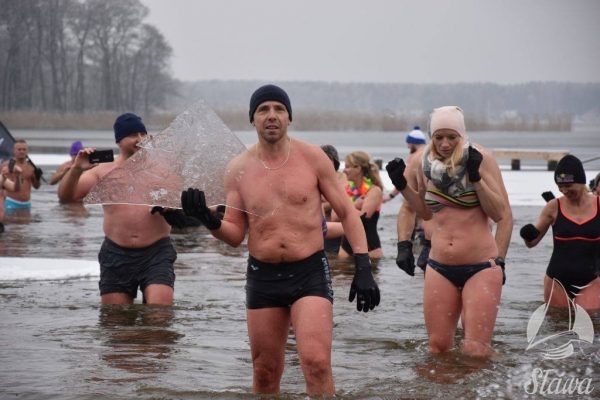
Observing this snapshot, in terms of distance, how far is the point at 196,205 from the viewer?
4.61m

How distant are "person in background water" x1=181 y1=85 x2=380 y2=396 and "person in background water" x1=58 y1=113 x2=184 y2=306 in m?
2.01

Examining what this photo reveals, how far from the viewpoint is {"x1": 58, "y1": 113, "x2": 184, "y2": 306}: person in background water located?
22.4 ft

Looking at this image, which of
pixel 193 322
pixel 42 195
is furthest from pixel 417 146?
pixel 42 195

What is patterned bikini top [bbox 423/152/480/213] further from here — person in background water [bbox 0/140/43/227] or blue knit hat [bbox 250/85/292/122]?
person in background water [bbox 0/140/43/227]

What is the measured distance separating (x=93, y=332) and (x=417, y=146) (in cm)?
614

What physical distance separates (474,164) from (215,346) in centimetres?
252

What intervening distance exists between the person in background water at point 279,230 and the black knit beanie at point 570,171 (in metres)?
2.99

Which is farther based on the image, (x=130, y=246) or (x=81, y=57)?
(x=81, y=57)

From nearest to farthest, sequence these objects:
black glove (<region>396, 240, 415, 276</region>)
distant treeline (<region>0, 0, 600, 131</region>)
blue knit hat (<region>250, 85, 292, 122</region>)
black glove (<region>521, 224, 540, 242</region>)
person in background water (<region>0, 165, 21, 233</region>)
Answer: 1. blue knit hat (<region>250, 85, 292, 122</region>)
2. black glove (<region>396, 240, 415, 276</region>)
3. black glove (<region>521, 224, 540, 242</region>)
4. person in background water (<region>0, 165, 21, 233</region>)
5. distant treeline (<region>0, 0, 600, 131</region>)

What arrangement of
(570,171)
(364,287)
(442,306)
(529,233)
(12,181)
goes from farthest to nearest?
(12,181)
(529,233)
(570,171)
(442,306)
(364,287)

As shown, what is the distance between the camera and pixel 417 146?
39.5ft

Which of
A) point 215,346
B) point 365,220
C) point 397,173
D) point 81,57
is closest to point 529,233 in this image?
point 397,173

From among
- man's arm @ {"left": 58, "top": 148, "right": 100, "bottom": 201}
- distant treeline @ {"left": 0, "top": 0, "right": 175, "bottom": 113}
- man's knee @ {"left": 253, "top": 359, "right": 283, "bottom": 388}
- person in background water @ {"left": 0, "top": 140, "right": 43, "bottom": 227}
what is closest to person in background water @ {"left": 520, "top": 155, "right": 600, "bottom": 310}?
man's knee @ {"left": 253, "top": 359, "right": 283, "bottom": 388}

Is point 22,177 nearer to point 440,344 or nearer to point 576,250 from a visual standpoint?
point 576,250
